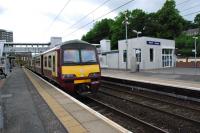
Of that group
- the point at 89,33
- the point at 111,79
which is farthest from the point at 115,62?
the point at 89,33

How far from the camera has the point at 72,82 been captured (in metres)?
13.3

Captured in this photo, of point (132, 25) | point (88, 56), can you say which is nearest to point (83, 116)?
point (88, 56)

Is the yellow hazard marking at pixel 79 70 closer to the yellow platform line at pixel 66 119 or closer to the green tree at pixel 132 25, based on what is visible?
the yellow platform line at pixel 66 119

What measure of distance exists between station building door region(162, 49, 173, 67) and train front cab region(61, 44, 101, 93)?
2917 centimetres

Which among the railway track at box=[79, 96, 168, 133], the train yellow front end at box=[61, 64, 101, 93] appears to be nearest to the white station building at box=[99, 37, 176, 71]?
the train yellow front end at box=[61, 64, 101, 93]

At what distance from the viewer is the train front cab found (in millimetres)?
13305

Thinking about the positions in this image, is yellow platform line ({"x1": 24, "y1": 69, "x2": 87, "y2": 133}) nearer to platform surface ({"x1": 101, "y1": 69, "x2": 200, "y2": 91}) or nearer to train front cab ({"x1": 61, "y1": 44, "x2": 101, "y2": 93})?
train front cab ({"x1": 61, "y1": 44, "x2": 101, "y2": 93})

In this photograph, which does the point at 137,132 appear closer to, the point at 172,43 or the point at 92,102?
the point at 92,102

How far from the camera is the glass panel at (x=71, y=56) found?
1357cm

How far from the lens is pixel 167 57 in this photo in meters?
42.9

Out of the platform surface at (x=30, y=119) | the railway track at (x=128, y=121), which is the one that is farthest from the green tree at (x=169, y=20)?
the platform surface at (x=30, y=119)

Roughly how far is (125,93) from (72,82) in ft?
15.3

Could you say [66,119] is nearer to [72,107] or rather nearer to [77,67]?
[72,107]

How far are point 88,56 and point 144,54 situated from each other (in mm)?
24152
